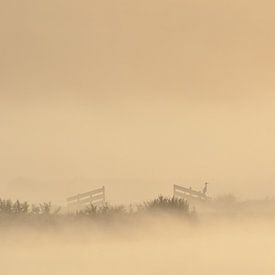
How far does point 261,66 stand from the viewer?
35.6m

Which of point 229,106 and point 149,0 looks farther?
point 149,0

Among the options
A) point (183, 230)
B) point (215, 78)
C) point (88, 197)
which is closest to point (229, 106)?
point (215, 78)

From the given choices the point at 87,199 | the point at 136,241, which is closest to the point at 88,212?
the point at 136,241

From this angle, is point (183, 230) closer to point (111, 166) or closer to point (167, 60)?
point (111, 166)

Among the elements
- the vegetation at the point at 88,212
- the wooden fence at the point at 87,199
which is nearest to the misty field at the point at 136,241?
the vegetation at the point at 88,212

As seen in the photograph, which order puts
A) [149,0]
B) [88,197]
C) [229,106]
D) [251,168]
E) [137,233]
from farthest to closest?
[149,0] → [229,106] → [251,168] → [88,197] → [137,233]

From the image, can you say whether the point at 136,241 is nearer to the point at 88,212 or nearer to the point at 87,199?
the point at 88,212

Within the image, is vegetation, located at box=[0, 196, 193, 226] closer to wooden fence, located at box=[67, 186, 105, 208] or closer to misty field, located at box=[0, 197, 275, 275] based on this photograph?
misty field, located at box=[0, 197, 275, 275]

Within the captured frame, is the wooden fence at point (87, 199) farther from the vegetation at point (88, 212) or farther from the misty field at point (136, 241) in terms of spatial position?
the misty field at point (136, 241)

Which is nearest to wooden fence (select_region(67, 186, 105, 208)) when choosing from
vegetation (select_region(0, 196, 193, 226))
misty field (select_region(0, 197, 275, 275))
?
vegetation (select_region(0, 196, 193, 226))

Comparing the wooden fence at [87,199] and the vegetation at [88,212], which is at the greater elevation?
the wooden fence at [87,199]

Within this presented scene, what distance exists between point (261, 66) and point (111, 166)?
33.4 ft

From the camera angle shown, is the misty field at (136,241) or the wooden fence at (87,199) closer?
the misty field at (136,241)

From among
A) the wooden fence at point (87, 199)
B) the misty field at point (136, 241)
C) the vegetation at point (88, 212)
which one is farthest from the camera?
the wooden fence at point (87, 199)
